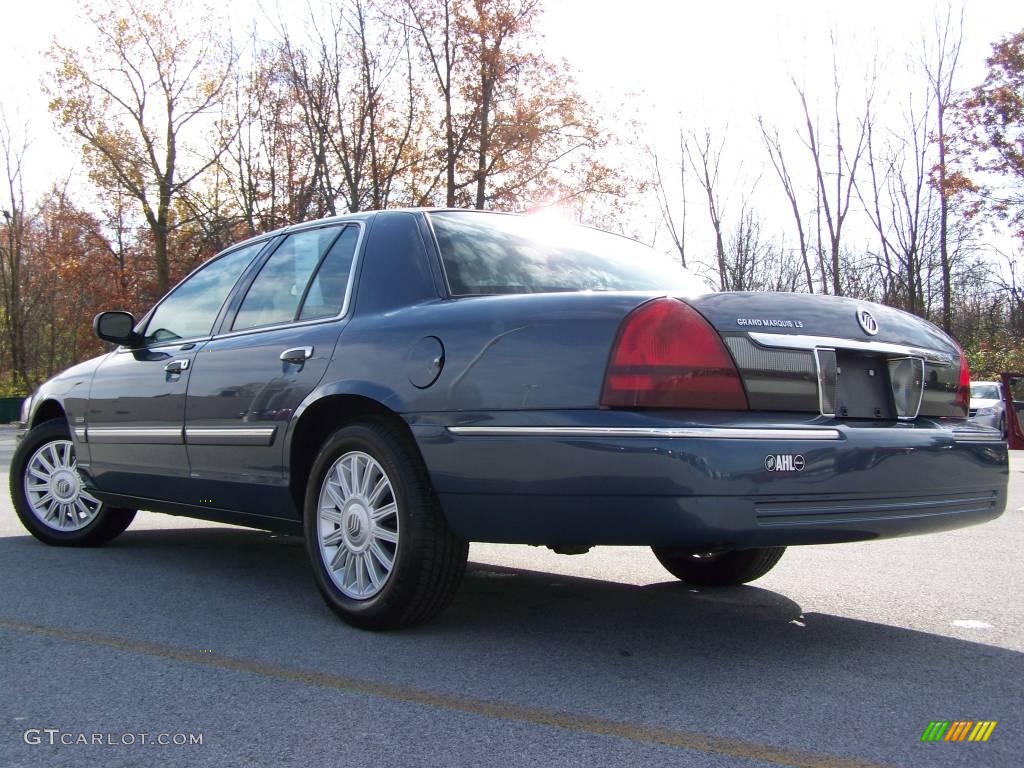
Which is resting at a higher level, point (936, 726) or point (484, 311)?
point (484, 311)

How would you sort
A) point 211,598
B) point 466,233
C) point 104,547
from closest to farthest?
1. point 466,233
2. point 211,598
3. point 104,547

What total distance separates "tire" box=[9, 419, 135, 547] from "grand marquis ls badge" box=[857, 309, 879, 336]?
13.7ft

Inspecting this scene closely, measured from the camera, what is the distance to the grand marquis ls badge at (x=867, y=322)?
332cm

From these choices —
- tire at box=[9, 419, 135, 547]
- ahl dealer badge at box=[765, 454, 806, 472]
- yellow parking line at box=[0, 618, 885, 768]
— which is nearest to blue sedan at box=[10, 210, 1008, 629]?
ahl dealer badge at box=[765, 454, 806, 472]

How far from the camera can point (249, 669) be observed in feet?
10.3

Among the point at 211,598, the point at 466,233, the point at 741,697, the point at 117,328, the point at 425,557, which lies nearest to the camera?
the point at 741,697

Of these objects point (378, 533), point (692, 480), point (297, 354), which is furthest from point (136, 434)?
point (692, 480)

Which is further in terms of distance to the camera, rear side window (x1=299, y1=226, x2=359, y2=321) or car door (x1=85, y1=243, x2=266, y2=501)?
car door (x1=85, y1=243, x2=266, y2=501)

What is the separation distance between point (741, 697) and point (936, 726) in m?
0.51

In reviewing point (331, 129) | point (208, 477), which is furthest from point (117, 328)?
point (331, 129)

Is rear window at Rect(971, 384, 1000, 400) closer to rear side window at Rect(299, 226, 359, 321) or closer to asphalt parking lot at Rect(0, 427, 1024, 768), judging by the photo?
asphalt parking lot at Rect(0, 427, 1024, 768)

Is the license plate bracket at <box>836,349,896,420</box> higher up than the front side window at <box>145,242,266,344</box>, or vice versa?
the front side window at <box>145,242,266,344</box>

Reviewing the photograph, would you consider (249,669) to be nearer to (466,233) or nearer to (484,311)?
(484,311)

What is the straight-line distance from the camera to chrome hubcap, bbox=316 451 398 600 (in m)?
3.55
